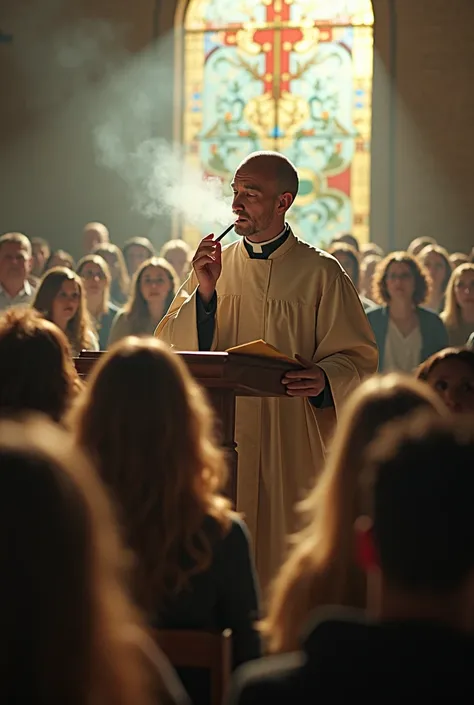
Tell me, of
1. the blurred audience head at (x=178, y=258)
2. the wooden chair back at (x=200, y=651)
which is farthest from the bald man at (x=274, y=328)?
the blurred audience head at (x=178, y=258)

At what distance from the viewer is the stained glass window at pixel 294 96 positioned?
1563cm

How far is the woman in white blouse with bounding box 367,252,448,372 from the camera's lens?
905 cm

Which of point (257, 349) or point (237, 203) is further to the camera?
point (237, 203)

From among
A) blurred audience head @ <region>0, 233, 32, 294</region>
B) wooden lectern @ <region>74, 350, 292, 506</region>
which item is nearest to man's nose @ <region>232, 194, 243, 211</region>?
wooden lectern @ <region>74, 350, 292, 506</region>

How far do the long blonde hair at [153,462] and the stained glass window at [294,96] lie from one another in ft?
41.8

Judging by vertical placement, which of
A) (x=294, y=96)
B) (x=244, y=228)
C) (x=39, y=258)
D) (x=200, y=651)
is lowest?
(x=200, y=651)

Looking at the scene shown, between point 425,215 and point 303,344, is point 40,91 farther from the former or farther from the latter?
point 303,344

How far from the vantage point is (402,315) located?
9.16 m

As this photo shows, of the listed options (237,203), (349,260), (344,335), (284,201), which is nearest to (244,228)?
(237,203)

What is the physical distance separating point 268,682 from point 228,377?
8.76ft

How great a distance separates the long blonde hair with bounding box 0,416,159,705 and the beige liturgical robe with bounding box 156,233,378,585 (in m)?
3.78

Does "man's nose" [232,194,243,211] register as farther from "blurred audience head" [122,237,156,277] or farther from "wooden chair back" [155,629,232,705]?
A: "blurred audience head" [122,237,156,277]

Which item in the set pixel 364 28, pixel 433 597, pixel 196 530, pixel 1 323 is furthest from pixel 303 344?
pixel 364 28

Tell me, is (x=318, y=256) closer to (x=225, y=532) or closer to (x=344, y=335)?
(x=344, y=335)
